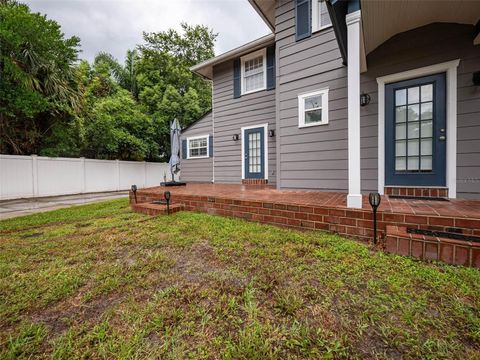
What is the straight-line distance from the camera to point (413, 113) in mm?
3568

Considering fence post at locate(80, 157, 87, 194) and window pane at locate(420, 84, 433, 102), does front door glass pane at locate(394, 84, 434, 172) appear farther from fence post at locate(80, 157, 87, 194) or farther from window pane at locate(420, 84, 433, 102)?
fence post at locate(80, 157, 87, 194)

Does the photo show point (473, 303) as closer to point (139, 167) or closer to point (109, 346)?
point (109, 346)

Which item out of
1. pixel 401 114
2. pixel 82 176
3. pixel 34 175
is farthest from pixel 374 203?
pixel 82 176

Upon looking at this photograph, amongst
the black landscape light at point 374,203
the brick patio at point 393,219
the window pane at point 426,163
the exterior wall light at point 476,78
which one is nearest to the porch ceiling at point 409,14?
the exterior wall light at point 476,78

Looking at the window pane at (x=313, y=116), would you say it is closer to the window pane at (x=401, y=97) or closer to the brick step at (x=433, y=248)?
the window pane at (x=401, y=97)

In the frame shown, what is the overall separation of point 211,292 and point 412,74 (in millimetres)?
4477

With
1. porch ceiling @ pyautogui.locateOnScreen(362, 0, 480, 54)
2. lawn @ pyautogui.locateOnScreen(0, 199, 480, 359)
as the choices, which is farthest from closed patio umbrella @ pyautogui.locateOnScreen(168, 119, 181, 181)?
porch ceiling @ pyautogui.locateOnScreen(362, 0, 480, 54)

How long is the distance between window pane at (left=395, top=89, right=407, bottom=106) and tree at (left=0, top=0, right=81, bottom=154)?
407 inches

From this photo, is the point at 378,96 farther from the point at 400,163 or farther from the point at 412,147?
the point at 400,163

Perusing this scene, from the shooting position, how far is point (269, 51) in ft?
20.9

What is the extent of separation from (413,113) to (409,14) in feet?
4.79

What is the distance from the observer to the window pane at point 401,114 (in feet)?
12.0

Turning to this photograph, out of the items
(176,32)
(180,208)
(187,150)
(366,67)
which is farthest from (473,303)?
(176,32)

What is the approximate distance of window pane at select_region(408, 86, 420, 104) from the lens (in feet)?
11.6
